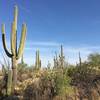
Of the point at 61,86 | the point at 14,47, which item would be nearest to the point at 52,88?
the point at 61,86

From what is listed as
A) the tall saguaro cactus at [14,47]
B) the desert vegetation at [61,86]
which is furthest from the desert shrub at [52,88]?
the tall saguaro cactus at [14,47]

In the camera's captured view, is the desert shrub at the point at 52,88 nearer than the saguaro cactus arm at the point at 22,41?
Yes

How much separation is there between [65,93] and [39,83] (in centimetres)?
208

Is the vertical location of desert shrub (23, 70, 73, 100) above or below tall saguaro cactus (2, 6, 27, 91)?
below

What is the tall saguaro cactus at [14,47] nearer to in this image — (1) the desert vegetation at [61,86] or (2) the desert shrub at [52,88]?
(1) the desert vegetation at [61,86]

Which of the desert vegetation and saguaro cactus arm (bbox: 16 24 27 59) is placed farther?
saguaro cactus arm (bbox: 16 24 27 59)

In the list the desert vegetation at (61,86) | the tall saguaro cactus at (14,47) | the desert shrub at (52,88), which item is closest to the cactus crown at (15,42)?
the tall saguaro cactus at (14,47)

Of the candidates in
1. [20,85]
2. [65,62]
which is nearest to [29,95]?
[65,62]

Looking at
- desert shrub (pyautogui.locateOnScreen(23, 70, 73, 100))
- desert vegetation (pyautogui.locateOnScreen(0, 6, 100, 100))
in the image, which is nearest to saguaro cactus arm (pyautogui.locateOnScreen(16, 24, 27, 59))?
desert vegetation (pyautogui.locateOnScreen(0, 6, 100, 100))

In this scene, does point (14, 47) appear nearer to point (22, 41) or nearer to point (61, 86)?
point (22, 41)

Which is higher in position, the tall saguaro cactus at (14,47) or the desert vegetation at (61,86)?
the tall saguaro cactus at (14,47)

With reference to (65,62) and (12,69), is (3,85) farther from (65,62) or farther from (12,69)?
(65,62)

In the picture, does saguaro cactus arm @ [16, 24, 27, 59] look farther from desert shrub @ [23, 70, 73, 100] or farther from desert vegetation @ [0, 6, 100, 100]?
desert shrub @ [23, 70, 73, 100]

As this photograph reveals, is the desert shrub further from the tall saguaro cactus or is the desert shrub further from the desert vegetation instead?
the tall saguaro cactus
